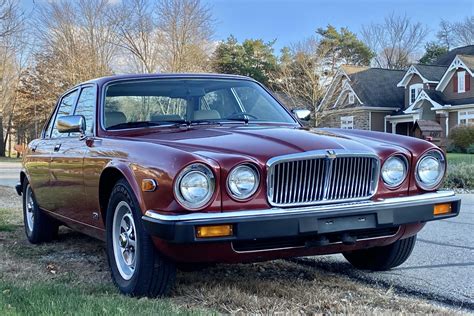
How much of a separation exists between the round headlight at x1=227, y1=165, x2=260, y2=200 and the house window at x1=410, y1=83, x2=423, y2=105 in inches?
1350

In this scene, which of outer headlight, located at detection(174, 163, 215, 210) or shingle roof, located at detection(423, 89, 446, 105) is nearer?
outer headlight, located at detection(174, 163, 215, 210)

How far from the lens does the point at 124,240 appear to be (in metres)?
4.13

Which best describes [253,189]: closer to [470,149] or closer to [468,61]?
[470,149]

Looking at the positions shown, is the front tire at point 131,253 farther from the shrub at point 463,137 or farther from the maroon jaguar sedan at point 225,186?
the shrub at point 463,137

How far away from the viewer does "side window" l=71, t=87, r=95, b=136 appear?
5.00 metres

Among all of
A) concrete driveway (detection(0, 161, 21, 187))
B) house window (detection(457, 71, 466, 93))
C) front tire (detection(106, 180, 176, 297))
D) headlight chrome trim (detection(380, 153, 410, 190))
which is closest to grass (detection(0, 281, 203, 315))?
front tire (detection(106, 180, 176, 297))

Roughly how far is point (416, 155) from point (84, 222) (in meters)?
2.73

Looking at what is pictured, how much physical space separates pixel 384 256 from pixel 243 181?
1819 mm

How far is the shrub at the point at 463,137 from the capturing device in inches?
1113

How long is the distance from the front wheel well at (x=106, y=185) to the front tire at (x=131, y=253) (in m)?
0.16

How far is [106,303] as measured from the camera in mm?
3479

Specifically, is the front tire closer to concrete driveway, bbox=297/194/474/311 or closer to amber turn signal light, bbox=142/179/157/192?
amber turn signal light, bbox=142/179/157/192

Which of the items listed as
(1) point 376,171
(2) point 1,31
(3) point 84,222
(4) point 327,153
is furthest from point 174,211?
(2) point 1,31

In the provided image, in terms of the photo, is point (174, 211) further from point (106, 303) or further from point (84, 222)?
point (84, 222)
